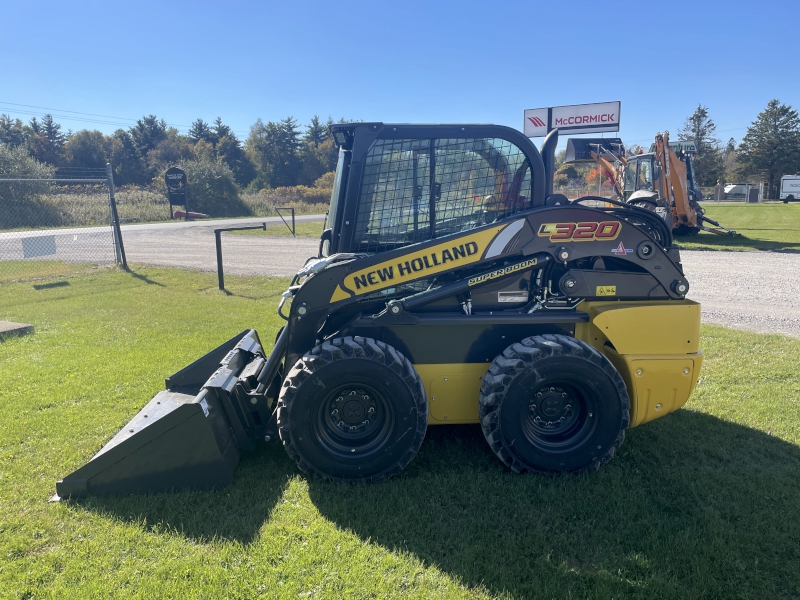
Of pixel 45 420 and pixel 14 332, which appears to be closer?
pixel 45 420

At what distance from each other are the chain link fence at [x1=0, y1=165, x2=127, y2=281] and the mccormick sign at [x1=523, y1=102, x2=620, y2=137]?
749 inches

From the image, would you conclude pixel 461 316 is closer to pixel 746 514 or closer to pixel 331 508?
pixel 331 508

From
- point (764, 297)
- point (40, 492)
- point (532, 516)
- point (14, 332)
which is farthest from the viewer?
point (764, 297)

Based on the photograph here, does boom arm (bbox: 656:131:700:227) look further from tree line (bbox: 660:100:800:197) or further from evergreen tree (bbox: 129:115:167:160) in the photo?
evergreen tree (bbox: 129:115:167:160)

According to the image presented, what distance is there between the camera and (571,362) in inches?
147

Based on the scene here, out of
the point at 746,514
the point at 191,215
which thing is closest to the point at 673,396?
the point at 746,514

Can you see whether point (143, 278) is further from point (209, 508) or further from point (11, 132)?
point (11, 132)

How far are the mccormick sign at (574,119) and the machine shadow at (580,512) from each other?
23988 mm

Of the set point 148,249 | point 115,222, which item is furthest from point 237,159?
point 115,222

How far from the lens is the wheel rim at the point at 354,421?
3791 mm

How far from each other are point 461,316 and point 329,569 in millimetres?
1940

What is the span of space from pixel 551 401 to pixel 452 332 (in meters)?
0.87

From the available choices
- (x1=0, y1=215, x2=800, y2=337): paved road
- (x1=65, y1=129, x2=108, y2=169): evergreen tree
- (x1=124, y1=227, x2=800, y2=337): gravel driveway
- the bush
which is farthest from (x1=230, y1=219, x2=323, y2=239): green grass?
(x1=65, y1=129, x2=108, y2=169): evergreen tree

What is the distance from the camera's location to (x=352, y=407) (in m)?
3.86
